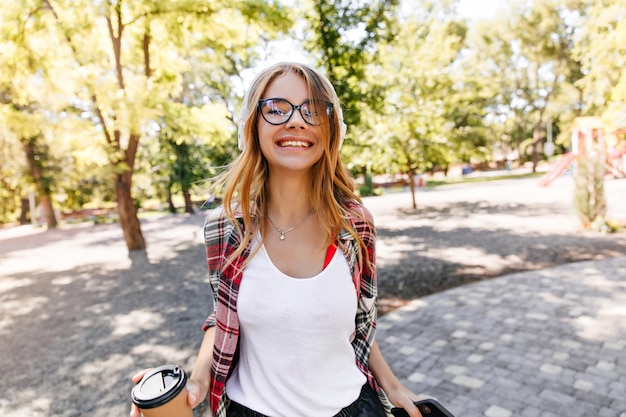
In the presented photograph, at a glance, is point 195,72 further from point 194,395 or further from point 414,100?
point 194,395

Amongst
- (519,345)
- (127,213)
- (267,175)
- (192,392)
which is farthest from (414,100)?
(192,392)

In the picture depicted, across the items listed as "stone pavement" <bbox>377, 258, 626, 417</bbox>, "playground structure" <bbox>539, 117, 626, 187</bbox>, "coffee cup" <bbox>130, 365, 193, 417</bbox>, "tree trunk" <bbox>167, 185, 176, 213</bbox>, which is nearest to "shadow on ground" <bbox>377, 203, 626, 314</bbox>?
"stone pavement" <bbox>377, 258, 626, 417</bbox>

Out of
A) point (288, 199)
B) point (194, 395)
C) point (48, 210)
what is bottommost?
point (48, 210)

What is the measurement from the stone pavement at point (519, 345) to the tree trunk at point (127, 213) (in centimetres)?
797

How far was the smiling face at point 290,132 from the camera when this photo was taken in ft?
5.05

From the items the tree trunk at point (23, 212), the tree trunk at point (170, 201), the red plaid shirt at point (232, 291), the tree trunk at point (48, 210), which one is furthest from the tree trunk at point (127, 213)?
the tree trunk at point (23, 212)

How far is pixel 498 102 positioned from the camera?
140 feet

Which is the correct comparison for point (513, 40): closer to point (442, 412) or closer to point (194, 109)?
point (194, 109)

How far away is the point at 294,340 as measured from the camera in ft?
4.66

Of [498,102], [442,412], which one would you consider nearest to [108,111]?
[442,412]

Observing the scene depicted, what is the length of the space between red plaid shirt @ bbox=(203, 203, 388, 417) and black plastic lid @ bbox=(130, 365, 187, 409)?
22 cm

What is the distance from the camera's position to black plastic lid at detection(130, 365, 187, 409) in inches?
46.9

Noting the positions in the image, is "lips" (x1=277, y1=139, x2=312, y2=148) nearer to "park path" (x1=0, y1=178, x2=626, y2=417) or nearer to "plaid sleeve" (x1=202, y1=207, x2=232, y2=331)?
"plaid sleeve" (x1=202, y1=207, x2=232, y2=331)

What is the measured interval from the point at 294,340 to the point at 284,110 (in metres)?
0.77
